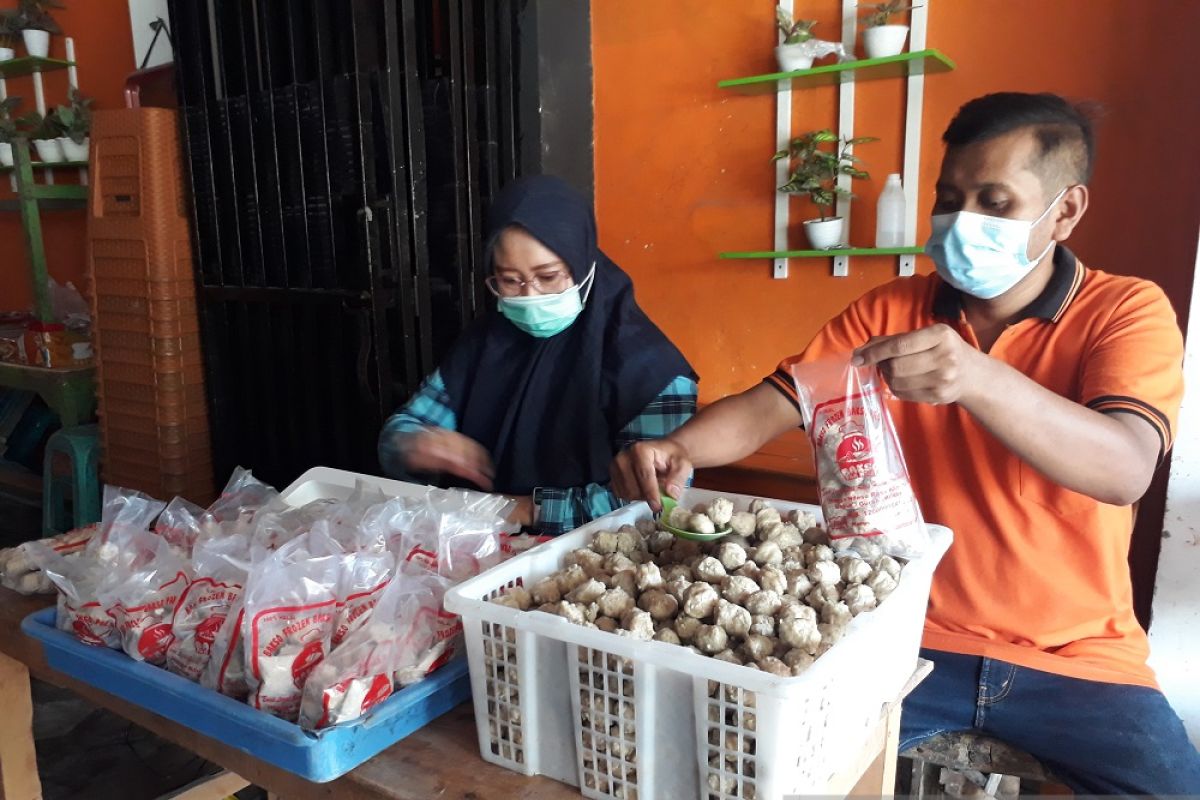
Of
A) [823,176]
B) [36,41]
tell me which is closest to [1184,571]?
[823,176]

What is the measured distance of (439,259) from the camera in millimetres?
3041

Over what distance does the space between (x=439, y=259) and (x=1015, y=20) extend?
1948mm

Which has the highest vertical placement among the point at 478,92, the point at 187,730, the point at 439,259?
the point at 478,92

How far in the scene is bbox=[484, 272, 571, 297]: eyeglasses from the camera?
1.71 m

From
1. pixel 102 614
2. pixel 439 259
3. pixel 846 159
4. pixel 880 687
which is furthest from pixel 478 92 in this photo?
pixel 880 687

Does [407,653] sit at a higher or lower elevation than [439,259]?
lower

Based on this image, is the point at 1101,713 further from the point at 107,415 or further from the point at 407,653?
the point at 107,415

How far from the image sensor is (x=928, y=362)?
3.22ft

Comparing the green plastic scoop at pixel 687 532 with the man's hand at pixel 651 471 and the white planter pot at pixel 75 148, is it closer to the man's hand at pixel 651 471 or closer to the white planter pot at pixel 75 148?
the man's hand at pixel 651 471

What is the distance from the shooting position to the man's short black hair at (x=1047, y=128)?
1270 mm

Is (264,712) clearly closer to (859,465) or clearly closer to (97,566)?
(97,566)

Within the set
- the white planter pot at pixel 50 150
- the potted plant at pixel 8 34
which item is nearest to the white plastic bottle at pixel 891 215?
the white planter pot at pixel 50 150

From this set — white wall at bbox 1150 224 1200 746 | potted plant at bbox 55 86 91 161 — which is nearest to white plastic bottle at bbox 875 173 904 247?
white wall at bbox 1150 224 1200 746

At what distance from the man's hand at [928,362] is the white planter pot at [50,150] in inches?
173
